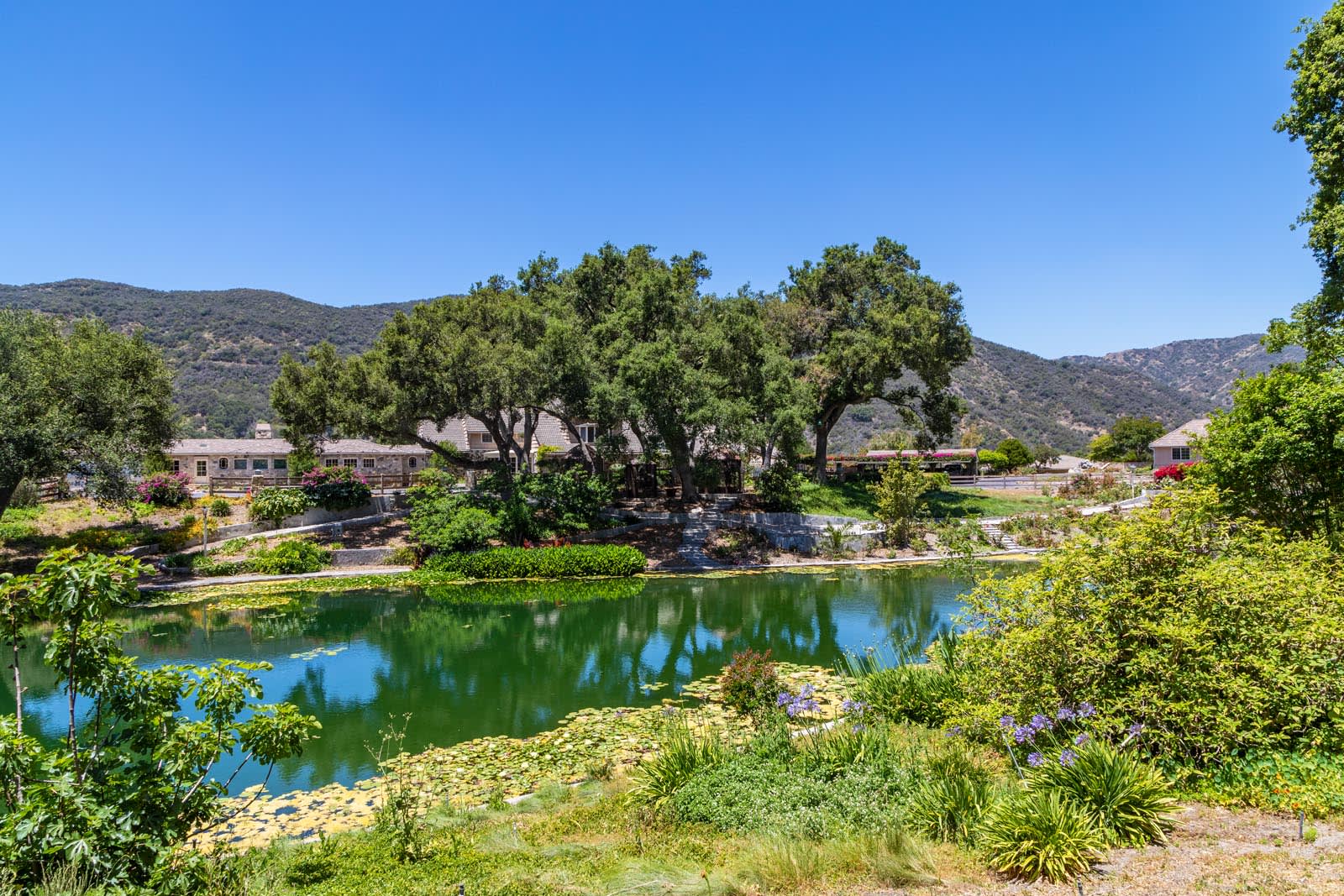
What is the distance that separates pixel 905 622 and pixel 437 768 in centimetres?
1178

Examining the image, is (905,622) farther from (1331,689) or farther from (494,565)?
(494,565)

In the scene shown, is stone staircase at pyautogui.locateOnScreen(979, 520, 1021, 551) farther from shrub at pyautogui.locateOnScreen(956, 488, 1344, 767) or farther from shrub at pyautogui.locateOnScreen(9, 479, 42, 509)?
shrub at pyautogui.locateOnScreen(9, 479, 42, 509)

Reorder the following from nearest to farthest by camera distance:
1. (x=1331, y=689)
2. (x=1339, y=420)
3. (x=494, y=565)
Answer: (x=1331, y=689) → (x=1339, y=420) → (x=494, y=565)

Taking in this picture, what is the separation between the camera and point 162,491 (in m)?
31.7

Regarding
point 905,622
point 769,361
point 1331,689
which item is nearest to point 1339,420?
point 1331,689

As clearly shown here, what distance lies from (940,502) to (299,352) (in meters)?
77.7

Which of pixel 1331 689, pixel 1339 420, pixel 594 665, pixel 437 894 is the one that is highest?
pixel 1339 420

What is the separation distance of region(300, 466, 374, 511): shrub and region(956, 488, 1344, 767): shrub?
2915cm

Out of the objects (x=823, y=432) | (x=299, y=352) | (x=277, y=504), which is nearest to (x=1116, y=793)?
(x=277, y=504)

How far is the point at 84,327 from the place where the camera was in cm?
2594

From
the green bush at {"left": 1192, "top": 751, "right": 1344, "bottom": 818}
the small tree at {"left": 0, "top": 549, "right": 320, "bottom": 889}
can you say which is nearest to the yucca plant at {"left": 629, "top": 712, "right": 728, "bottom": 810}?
the small tree at {"left": 0, "top": 549, "right": 320, "bottom": 889}

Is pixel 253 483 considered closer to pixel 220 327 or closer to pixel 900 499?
pixel 900 499

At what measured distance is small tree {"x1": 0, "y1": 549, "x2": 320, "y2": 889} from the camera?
459 centimetres

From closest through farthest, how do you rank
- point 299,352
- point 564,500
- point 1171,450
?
1. point 564,500
2. point 1171,450
3. point 299,352
